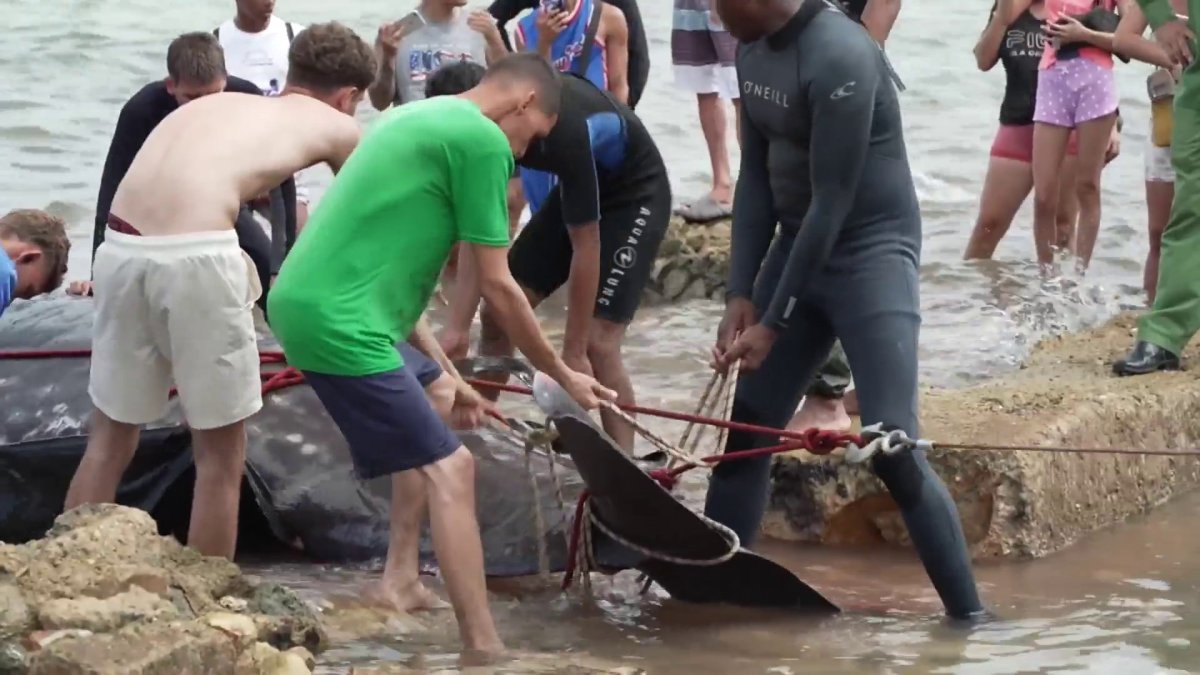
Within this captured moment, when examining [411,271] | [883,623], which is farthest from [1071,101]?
[411,271]

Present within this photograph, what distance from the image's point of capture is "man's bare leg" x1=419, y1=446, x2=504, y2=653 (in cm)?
459

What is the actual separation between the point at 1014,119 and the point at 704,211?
1.68 m

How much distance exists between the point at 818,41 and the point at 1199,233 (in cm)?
238

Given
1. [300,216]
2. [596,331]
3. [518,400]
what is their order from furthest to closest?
[300,216], [518,400], [596,331]

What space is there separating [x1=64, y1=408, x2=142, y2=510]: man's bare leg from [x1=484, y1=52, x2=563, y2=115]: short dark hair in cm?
145

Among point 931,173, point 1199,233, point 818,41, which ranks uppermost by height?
point 818,41

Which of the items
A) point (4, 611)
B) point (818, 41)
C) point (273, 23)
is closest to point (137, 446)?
point (4, 611)

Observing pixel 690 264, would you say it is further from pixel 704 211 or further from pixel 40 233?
pixel 40 233

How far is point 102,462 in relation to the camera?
16.8 ft

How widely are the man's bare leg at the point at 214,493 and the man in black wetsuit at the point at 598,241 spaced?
1.24 metres

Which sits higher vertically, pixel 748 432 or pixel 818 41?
pixel 818 41

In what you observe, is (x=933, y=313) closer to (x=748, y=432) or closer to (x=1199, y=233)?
(x=1199, y=233)

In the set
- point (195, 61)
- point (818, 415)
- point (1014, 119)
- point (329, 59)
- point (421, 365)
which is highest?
point (329, 59)

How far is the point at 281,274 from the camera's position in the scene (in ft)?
15.2
